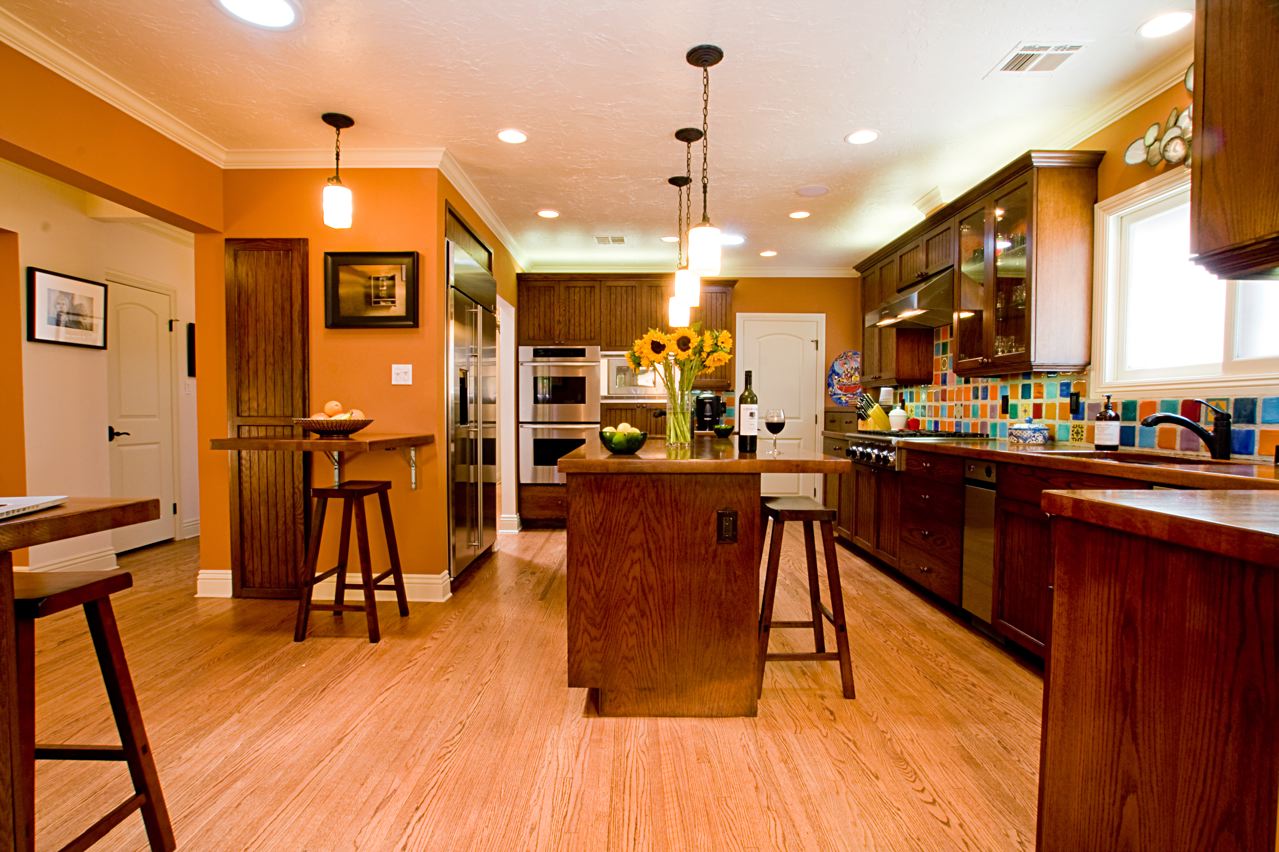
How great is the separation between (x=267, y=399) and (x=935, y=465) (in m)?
3.83

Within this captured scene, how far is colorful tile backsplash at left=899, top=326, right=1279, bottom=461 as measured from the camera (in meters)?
2.19

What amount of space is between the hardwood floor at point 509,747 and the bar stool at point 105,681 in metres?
0.22

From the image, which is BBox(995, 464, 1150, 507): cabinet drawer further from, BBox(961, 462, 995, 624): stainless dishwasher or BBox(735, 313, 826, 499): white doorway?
BBox(735, 313, 826, 499): white doorway

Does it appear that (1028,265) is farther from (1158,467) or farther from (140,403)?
(140,403)

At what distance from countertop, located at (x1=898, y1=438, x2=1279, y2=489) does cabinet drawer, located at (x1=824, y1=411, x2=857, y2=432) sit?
86.5 inches

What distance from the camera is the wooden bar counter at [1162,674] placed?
2.34 ft

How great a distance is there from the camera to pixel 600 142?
124 inches

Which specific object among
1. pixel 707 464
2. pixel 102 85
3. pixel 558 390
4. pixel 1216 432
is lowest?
pixel 707 464

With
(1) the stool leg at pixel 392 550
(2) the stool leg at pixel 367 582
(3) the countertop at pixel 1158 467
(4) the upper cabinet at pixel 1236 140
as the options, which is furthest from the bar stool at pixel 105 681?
(3) the countertop at pixel 1158 467

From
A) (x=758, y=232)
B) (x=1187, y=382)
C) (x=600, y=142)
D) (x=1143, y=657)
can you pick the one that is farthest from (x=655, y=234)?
(x=1143, y=657)

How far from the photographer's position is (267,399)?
3.33 metres

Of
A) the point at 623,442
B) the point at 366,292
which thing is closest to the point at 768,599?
the point at 623,442

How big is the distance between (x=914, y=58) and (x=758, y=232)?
2366 millimetres

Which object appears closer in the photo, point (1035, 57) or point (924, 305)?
point (1035, 57)
